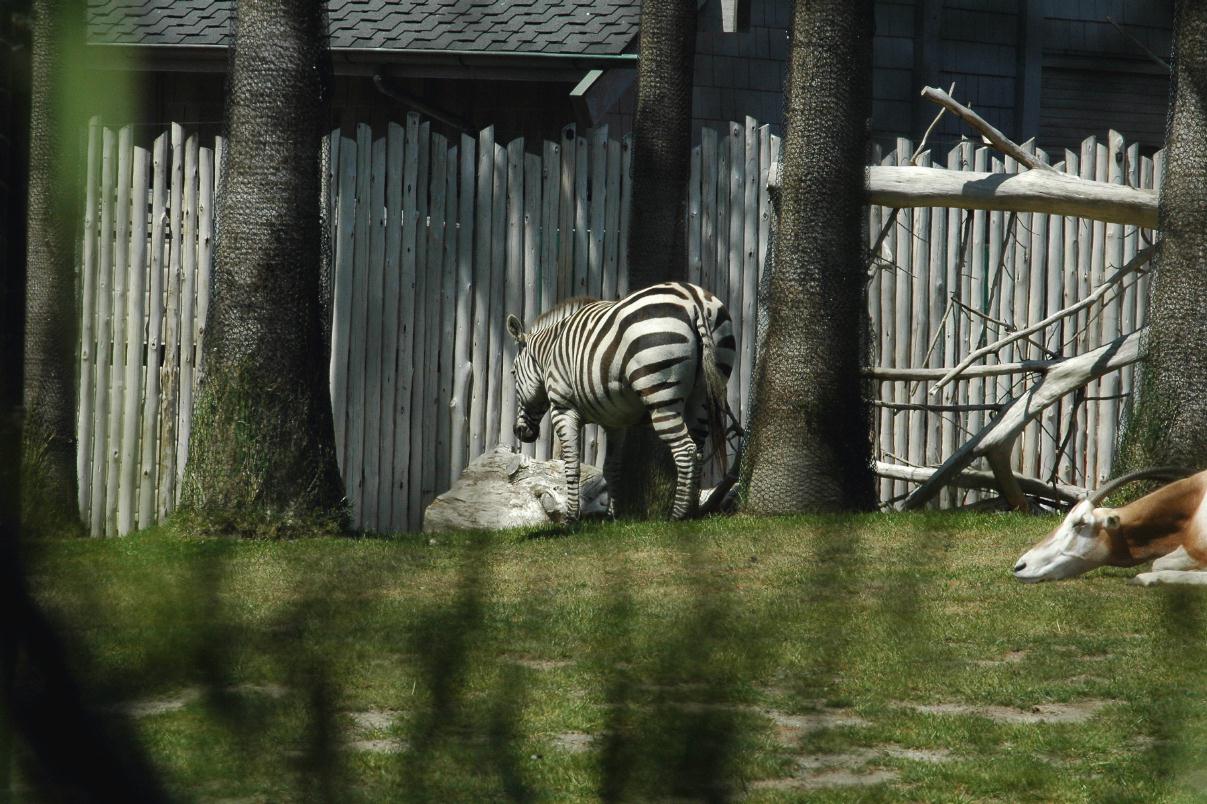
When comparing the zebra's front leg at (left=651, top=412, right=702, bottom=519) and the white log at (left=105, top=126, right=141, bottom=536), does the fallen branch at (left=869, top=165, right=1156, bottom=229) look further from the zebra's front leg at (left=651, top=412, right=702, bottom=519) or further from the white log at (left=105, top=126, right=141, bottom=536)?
the white log at (left=105, top=126, right=141, bottom=536)

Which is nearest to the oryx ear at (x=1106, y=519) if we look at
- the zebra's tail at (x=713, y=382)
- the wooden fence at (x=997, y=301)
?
the zebra's tail at (x=713, y=382)

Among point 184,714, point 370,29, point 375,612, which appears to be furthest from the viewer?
point 370,29

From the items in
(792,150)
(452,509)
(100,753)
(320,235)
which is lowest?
(452,509)

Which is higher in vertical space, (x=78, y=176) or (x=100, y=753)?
(x=78, y=176)

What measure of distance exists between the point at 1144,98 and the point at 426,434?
545 cm

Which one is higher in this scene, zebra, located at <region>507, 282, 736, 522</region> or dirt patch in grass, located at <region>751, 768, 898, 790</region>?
zebra, located at <region>507, 282, 736, 522</region>

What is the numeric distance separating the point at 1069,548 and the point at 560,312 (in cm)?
386

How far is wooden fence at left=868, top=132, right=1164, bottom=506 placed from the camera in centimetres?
926

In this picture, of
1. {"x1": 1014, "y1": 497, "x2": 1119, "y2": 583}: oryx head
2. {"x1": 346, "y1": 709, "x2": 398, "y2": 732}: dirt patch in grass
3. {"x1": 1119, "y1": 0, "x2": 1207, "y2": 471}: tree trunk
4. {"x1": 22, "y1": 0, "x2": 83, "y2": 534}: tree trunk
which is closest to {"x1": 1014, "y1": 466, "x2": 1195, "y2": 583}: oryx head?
{"x1": 1014, "y1": 497, "x2": 1119, "y2": 583}: oryx head

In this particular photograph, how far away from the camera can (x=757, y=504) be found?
26.2 feet

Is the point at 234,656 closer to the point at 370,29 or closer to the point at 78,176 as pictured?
the point at 78,176

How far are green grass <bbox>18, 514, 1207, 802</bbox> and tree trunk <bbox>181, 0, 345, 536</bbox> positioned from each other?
0.41m

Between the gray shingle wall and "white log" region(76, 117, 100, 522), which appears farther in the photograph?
the gray shingle wall

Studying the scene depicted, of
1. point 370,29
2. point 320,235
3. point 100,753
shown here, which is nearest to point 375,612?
point 100,753
